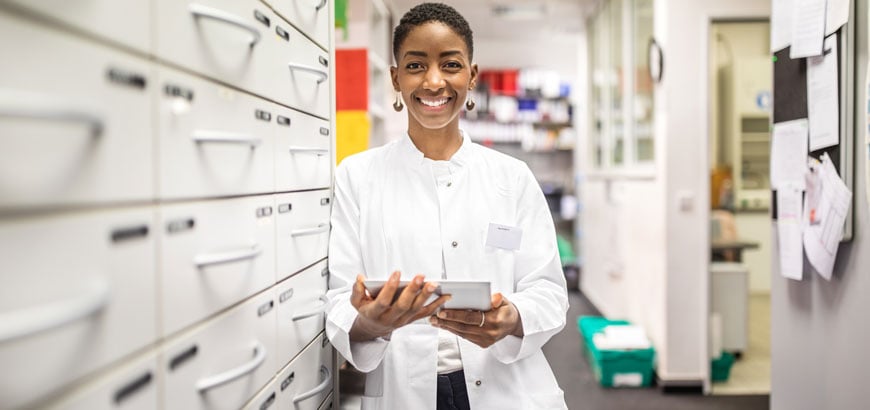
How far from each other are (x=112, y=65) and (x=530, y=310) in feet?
2.96

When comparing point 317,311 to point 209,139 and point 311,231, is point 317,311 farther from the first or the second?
point 209,139

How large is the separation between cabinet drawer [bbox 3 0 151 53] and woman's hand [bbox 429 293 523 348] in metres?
0.73

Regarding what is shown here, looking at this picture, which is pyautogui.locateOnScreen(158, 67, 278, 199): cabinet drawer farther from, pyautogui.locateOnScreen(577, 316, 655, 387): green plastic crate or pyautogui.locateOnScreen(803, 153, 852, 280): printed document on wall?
pyautogui.locateOnScreen(577, 316, 655, 387): green plastic crate

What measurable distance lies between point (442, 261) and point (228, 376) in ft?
1.87

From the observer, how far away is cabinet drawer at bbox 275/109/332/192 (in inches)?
41.4

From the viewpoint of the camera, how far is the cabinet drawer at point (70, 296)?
0.45 metres

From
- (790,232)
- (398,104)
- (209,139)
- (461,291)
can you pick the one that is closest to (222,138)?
(209,139)

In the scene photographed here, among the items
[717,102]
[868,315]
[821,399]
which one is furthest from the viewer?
[717,102]

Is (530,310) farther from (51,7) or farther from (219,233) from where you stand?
(51,7)

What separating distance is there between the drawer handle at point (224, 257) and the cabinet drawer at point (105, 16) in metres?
0.28

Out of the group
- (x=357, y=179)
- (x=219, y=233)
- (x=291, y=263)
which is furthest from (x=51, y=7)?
(x=357, y=179)

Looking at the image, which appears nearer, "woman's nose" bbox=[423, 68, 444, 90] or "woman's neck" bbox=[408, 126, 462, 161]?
"woman's nose" bbox=[423, 68, 444, 90]

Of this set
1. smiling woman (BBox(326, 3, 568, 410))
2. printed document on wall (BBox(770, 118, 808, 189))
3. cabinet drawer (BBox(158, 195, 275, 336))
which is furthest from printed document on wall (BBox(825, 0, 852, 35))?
cabinet drawer (BBox(158, 195, 275, 336))

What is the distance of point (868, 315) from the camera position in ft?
4.91
